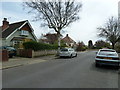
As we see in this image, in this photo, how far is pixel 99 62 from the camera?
30.6 feet

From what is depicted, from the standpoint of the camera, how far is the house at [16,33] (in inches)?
892

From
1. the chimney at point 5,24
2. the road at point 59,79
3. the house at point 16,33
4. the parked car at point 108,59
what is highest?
the chimney at point 5,24

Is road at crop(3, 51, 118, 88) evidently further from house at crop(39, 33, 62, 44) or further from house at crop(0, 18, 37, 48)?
house at crop(39, 33, 62, 44)

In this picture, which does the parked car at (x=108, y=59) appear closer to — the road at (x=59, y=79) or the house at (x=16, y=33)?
the road at (x=59, y=79)

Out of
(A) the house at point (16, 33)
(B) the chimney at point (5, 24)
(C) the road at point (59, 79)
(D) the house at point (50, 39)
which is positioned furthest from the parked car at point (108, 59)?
(D) the house at point (50, 39)

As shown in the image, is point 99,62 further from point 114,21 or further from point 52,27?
point 114,21

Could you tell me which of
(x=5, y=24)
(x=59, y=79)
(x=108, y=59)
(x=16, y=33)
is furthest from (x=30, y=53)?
(x=5, y=24)

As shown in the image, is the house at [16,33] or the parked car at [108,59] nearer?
the parked car at [108,59]

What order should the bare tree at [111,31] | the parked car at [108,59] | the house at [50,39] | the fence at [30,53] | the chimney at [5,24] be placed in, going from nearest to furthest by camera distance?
the parked car at [108,59] < the fence at [30,53] < the chimney at [5,24] < the bare tree at [111,31] < the house at [50,39]

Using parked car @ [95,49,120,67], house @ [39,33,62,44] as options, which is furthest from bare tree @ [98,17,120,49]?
parked car @ [95,49,120,67]

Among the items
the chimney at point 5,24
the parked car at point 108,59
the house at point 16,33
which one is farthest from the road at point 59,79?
the chimney at point 5,24

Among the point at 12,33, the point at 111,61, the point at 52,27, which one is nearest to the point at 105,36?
the point at 52,27

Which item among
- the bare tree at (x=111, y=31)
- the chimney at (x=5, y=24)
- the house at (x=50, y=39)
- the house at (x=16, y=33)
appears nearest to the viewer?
the house at (x=16, y=33)

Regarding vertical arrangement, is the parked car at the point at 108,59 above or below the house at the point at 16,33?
below
